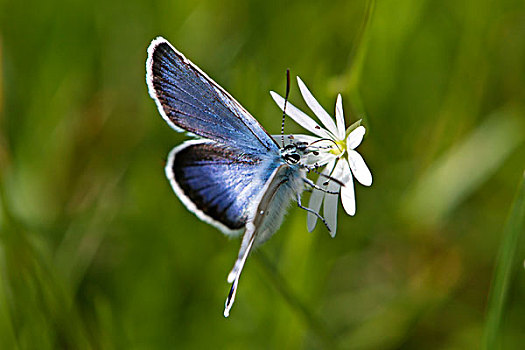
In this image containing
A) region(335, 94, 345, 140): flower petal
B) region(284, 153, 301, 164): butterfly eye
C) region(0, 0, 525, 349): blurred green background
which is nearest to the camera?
region(335, 94, 345, 140): flower petal

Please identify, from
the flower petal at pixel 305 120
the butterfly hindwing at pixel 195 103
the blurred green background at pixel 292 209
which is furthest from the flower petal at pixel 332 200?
the blurred green background at pixel 292 209

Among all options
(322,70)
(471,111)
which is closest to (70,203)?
(322,70)

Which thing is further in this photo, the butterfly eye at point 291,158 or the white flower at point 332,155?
the butterfly eye at point 291,158

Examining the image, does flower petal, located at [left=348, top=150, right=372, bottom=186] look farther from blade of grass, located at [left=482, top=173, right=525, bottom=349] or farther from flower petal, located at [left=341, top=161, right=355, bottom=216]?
blade of grass, located at [left=482, top=173, right=525, bottom=349]

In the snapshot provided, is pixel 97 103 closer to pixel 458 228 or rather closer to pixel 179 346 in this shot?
pixel 179 346

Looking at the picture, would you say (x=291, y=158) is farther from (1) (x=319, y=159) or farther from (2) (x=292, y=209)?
(2) (x=292, y=209)

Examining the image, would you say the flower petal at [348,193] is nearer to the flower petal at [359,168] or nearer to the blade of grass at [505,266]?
the flower petal at [359,168]

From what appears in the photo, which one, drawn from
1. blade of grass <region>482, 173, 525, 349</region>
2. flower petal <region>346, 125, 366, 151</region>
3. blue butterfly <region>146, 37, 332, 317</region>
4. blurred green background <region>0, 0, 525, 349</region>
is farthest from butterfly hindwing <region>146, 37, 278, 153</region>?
blade of grass <region>482, 173, 525, 349</region>
